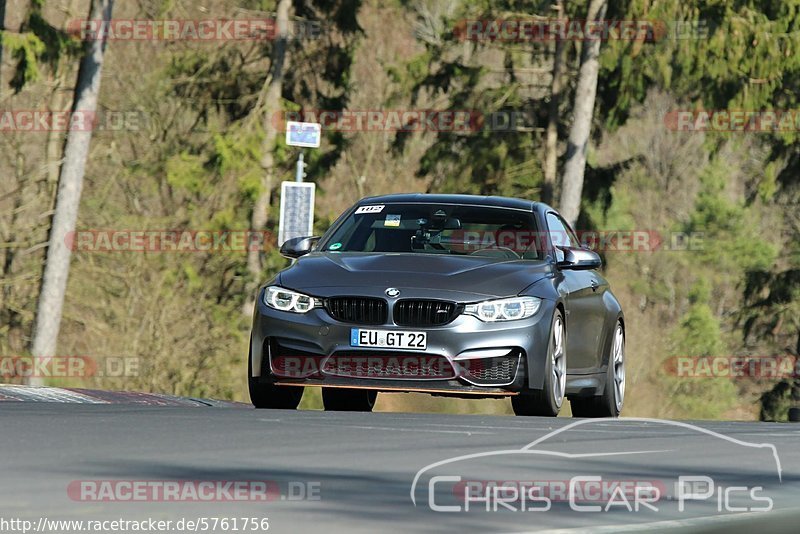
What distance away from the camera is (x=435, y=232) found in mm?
13156

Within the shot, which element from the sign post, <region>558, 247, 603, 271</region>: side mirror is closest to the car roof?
<region>558, 247, 603, 271</region>: side mirror

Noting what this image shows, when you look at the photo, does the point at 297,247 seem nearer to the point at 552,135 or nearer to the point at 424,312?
the point at 424,312

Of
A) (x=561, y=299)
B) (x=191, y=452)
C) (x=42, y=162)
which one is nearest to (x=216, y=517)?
(x=191, y=452)

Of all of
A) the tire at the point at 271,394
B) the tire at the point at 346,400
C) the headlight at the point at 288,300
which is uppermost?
the headlight at the point at 288,300

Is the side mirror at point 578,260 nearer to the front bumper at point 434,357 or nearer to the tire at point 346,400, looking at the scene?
the front bumper at point 434,357

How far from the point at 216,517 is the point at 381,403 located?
28.3 m

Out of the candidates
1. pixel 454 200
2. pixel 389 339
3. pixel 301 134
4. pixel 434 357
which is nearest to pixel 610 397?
pixel 454 200

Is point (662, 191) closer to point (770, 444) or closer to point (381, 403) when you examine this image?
point (381, 403)

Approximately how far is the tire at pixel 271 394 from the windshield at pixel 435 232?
118cm

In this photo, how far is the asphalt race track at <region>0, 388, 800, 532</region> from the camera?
6645 mm

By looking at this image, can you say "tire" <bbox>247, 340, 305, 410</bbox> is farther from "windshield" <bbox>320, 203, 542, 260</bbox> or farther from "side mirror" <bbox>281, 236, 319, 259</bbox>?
"windshield" <bbox>320, 203, 542, 260</bbox>

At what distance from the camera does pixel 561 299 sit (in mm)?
12500

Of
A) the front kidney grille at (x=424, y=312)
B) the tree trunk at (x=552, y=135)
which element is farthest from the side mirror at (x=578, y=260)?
the tree trunk at (x=552, y=135)

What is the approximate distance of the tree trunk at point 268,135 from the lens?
3762 centimetres
